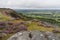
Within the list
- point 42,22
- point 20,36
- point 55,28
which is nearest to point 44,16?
point 42,22

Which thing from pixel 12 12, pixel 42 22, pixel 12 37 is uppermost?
pixel 12 12

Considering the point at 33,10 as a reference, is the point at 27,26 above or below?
below

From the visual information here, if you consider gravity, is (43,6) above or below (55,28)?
above

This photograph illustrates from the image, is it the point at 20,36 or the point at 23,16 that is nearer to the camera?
the point at 20,36

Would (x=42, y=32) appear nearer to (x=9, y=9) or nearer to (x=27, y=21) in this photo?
(x=27, y=21)

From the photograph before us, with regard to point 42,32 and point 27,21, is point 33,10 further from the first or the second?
point 42,32

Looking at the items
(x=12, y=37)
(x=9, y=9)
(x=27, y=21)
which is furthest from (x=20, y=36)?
(x=9, y=9)
